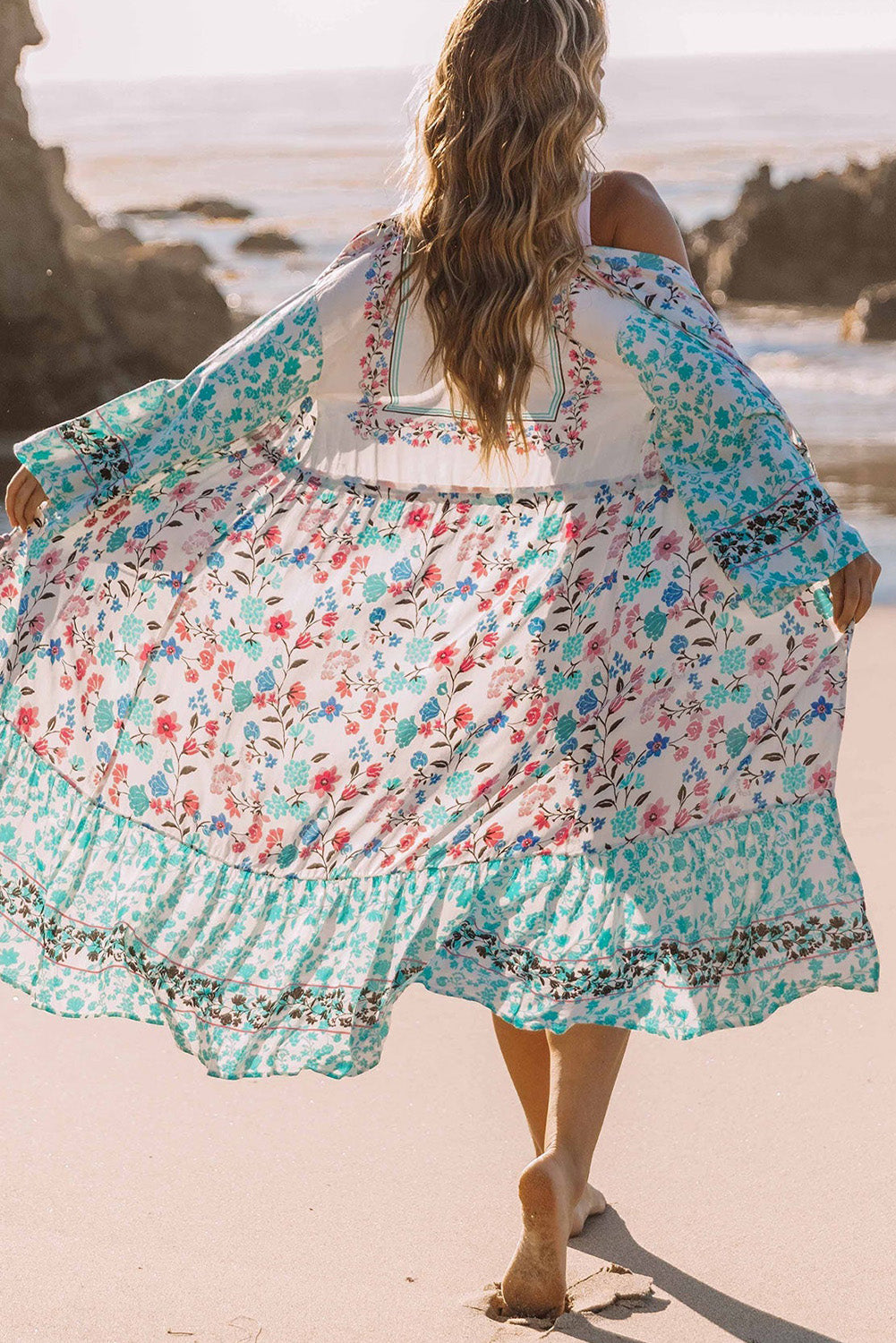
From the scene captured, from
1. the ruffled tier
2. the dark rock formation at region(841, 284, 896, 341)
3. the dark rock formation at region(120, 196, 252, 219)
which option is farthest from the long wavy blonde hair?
the dark rock formation at region(120, 196, 252, 219)

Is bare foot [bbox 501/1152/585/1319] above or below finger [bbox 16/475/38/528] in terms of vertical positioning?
below

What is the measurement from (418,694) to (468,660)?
3.3 inches

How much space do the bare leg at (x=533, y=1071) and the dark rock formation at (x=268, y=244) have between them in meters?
19.0

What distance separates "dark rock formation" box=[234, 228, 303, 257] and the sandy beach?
60.0 feet

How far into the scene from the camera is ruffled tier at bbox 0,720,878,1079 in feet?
6.11

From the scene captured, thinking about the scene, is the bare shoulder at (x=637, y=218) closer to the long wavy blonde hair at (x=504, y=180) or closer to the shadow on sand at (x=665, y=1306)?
the long wavy blonde hair at (x=504, y=180)

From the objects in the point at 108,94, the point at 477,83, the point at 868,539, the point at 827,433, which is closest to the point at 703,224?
the point at 108,94

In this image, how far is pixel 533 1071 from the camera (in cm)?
202

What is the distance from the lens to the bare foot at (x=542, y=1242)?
1.75 m

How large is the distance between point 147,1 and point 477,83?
24488 millimetres

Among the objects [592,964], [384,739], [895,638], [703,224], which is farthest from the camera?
[703,224]

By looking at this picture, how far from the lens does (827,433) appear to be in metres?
12.2

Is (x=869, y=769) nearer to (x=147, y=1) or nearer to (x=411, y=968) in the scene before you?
(x=411, y=968)

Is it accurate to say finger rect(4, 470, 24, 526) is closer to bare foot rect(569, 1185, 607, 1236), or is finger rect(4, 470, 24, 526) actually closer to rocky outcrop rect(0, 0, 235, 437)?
bare foot rect(569, 1185, 607, 1236)
